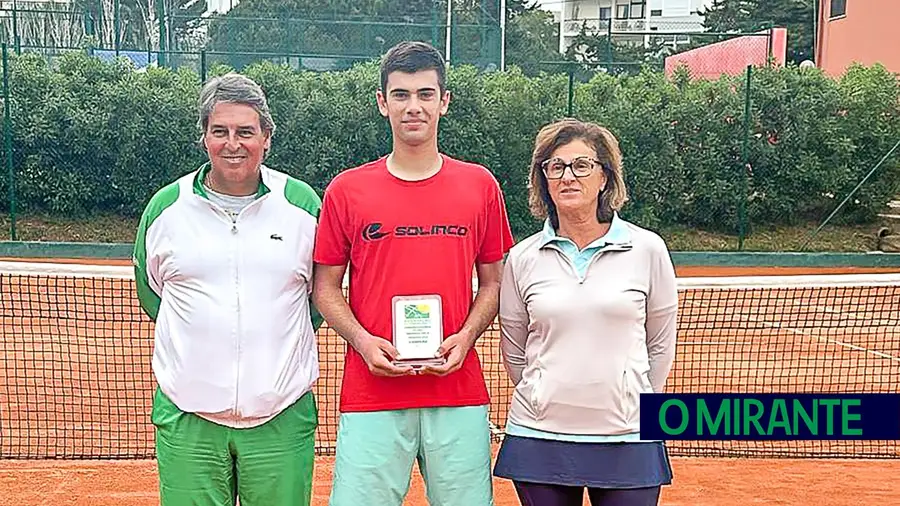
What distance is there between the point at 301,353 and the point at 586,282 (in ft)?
2.47

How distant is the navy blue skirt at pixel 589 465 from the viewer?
243 cm

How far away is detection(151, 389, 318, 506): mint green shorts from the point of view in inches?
102

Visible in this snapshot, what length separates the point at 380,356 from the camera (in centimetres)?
251

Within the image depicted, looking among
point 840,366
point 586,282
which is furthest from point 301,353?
point 840,366

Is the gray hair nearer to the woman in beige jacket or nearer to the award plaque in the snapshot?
the award plaque

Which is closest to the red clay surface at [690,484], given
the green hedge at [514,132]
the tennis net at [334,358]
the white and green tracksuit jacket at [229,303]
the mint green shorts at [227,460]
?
the tennis net at [334,358]

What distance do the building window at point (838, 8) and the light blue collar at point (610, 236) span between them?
20189 millimetres

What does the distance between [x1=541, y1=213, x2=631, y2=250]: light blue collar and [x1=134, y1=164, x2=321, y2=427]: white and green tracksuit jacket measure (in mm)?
604

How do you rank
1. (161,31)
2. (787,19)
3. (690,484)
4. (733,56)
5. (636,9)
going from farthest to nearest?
(636,9) → (787,19) → (733,56) → (161,31) → (690,484)

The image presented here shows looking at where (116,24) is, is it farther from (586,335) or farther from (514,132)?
(586,335)

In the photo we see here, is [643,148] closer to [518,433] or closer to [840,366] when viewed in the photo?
[840,366]

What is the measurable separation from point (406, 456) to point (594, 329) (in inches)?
23.0

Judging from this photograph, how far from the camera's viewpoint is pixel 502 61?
16.5 meters

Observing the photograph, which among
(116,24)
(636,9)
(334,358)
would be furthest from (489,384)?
(636,9)
